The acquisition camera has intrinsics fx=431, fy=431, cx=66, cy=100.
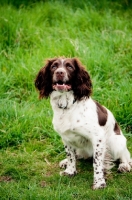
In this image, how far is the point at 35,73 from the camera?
20.0 feet

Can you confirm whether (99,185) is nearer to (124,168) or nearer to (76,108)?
(124,168)

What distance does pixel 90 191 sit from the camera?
13.0ft

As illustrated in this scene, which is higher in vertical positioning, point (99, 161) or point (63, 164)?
point (99, 161)

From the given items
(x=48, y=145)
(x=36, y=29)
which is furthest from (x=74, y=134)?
(x=36, y=29)

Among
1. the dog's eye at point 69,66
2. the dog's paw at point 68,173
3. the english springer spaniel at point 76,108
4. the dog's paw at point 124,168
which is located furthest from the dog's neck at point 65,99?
the dog's paw at point 124,168

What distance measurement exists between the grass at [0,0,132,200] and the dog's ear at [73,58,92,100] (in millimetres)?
863

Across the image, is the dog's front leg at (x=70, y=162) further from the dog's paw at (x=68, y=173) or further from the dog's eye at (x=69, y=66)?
the dog's eye at (x=69, y=66)

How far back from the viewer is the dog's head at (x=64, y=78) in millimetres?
3975

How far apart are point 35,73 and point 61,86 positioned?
2.16m

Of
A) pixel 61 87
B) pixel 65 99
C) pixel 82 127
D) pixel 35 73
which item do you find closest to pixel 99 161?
pixel 82 127

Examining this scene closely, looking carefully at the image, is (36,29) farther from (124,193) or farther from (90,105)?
(124,193)

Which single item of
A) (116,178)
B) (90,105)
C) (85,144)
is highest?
(90,105)

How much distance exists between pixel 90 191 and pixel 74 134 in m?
0.56

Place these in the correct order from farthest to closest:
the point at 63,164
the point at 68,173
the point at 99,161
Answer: the point at 63,164 < the point at 68,173 < the point at 99,161
